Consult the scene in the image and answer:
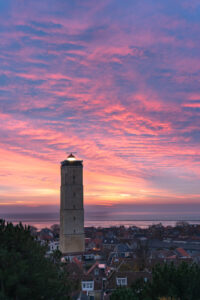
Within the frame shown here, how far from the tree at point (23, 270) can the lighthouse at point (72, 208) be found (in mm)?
31965

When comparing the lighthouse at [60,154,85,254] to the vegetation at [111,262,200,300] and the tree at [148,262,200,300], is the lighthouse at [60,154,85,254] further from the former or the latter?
the tree at [148,262,200,300]

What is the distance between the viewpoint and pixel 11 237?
14000 mm

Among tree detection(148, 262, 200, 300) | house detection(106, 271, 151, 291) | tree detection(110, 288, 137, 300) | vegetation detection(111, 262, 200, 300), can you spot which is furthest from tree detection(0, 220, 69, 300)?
house detection(106, 271, 151, 291)

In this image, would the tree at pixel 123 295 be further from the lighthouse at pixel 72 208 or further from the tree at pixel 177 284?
the lighthouse at pixel 72 208

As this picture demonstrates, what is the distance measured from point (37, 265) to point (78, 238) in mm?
34214

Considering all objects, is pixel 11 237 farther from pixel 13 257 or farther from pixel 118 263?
pixel 118 263

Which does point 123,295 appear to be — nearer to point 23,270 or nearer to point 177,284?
point 177,284

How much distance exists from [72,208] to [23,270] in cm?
3589

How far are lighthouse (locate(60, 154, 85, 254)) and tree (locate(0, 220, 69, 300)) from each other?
31965mm

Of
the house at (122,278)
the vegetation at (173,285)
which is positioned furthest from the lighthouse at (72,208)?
the vegetation at (173,285)

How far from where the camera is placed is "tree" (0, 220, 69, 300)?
11.7 metres

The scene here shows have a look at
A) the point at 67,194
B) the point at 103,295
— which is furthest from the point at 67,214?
the point at 103,295

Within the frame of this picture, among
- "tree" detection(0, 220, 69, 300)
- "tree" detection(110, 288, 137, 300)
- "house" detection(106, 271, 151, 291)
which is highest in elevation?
"tree" detection(0, 220, 69, 300)

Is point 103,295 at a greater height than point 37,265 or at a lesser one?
lesser
